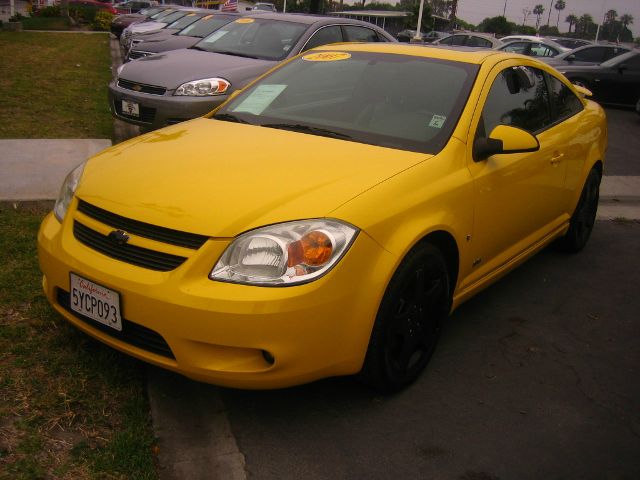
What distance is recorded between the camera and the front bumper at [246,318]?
258 cm

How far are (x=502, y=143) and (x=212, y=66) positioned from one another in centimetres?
464

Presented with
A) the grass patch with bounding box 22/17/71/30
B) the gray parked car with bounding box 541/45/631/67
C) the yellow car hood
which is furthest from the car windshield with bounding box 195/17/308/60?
the grass patch with bounding box 22/17/71/30

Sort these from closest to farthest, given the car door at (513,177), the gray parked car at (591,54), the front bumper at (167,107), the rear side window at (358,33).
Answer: the car door at (513,177), the front bumper at (167,107), the rear side window at (358,33), the gray parked car at (591,54)

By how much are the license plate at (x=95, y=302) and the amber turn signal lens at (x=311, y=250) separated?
2.38ft

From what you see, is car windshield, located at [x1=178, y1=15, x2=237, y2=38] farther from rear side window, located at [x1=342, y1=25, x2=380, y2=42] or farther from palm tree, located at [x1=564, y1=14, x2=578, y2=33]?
palm tree, located at [x1=564, y1=14, x2=578, y2=33]

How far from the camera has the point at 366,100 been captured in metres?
3.87

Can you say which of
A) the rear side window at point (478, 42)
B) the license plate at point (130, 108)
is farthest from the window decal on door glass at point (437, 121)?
the rear side window at point (478, 42)

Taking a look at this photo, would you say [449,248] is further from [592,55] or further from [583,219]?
[592,55]

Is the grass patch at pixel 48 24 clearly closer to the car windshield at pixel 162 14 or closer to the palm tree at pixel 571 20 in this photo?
the car windshield at pixel 162 14

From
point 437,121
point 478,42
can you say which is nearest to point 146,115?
point 437,121

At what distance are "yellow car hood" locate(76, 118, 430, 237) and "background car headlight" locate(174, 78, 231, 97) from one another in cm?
341

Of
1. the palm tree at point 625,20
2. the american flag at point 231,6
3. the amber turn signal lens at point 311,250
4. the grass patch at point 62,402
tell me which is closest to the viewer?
the grass patch at point 62,402

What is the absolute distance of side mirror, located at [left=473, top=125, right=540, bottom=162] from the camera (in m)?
3.54

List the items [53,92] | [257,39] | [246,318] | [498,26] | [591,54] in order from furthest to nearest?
[498,26], [591,54], [53,92], [257,39], [246,318]
